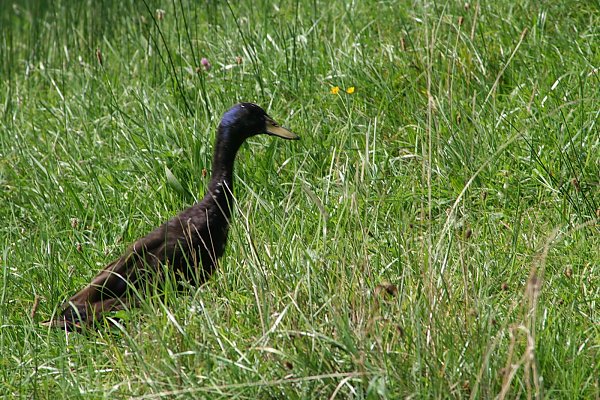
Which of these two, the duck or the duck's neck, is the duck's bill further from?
the duck's neck

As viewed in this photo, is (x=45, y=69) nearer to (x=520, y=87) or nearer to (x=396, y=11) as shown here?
(x=396, y=11)

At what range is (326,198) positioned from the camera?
14.7ft

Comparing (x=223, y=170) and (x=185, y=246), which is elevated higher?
(x=223, y=170)

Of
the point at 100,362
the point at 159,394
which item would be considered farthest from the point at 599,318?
the point at 100,362

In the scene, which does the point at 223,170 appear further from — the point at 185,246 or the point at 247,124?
the point at 185,246

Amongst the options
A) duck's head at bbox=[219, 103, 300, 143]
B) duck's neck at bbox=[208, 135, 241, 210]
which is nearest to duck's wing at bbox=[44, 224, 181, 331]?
duck's neck at bbox=[208, 135, 241, 210]

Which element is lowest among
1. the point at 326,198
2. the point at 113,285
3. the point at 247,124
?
the point at 113,285

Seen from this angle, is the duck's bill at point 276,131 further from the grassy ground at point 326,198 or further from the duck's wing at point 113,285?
the duck's wing at point 113,285

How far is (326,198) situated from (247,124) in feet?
2.05

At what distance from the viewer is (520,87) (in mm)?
5234

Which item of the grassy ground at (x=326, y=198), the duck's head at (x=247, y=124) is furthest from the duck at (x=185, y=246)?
the grassy ground at (x=326, y=198)

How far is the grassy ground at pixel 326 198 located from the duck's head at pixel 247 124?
20 cm

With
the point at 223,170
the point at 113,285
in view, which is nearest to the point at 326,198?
the point at 223,170

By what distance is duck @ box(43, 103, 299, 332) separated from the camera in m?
4.27
